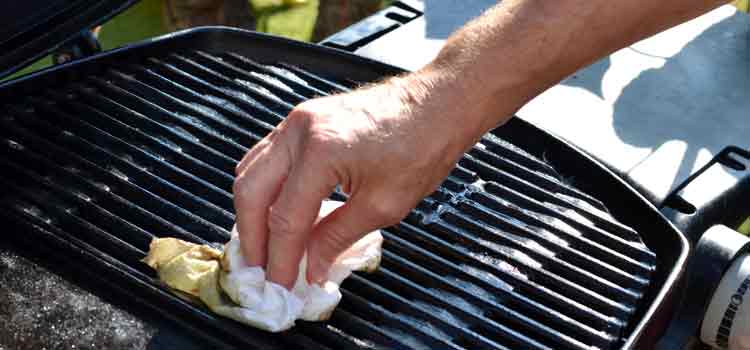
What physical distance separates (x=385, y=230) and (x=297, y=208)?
0.39 m

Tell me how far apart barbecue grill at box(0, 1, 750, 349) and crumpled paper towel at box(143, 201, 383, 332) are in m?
0.03

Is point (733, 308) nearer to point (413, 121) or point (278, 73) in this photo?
point (413, 121)

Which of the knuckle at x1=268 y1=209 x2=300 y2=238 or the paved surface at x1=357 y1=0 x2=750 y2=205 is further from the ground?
the knuckle at x1=268 y1=209 x2=300 y2=238

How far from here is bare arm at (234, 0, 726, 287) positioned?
3.73ft

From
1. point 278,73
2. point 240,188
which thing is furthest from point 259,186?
point 278,73

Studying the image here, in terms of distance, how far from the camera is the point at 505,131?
178cm

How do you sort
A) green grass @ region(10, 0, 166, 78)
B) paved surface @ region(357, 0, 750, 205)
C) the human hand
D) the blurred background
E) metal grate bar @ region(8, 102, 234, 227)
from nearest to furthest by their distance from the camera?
the human hand → metal grate bar @ region(8, 102, 234, 227) → paved surface @ region(357, 0, 750, 205) → the blurred background → green grass @ region(10, 0, 166, 78)

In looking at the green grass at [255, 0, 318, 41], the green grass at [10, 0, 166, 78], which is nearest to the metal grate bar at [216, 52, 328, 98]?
the green grass at [255, 0, 318, 41]

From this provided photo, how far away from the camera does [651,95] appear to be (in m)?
1.98

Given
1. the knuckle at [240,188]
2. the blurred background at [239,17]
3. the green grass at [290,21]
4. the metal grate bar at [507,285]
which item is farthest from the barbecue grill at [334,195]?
the green grass at [290,21]

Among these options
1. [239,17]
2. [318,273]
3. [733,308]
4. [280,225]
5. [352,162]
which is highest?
[352,162]

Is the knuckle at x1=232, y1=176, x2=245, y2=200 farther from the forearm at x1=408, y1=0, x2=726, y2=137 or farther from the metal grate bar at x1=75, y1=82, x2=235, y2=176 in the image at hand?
the metal grate bar at x1=75, y1=82, x2=235, y2=176

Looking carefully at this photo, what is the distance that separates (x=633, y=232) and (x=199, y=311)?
81cm

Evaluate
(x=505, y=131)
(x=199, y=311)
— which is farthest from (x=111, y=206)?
(x=505, y=131)
